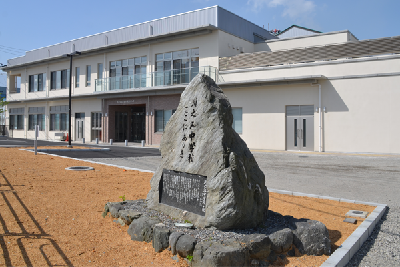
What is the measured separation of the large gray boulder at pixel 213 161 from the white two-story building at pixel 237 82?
54.1 ft

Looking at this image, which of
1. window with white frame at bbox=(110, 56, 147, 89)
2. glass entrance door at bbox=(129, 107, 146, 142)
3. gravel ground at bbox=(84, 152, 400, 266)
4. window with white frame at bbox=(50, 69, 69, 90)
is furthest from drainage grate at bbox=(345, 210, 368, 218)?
window with white frame at bbox=(50, 69, 69, 90)

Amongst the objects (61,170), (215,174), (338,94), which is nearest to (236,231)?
(215,174)

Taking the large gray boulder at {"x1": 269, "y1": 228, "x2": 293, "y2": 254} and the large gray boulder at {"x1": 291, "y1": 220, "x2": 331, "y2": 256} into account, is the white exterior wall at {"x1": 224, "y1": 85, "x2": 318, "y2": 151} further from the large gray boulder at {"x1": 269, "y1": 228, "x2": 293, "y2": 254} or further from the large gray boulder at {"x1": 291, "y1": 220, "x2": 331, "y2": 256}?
the large gray boulder at {"x1": 269, "y1": 228, "x2": 293, "y2": 254}

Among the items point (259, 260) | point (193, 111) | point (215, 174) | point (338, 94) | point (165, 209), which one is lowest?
point (259, 260)

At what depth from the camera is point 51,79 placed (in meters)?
38.2

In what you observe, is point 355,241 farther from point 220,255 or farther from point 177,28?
point 177,28

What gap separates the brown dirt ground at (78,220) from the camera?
4195 millimetres

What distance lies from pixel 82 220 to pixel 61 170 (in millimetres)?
5750

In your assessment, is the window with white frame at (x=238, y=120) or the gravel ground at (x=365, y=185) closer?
the gravel ground at (x=365, y=185)

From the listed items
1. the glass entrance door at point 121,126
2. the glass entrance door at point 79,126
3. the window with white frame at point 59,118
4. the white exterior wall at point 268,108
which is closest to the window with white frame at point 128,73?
the glass entrance door at point 121,126

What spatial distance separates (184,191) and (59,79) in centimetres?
3639

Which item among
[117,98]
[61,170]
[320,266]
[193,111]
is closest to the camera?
[320,266]

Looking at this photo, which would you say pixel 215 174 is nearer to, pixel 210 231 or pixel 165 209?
pixel 210 231

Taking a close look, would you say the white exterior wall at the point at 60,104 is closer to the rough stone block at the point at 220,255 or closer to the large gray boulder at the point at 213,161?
the large gray boulder at the point at 213,161
